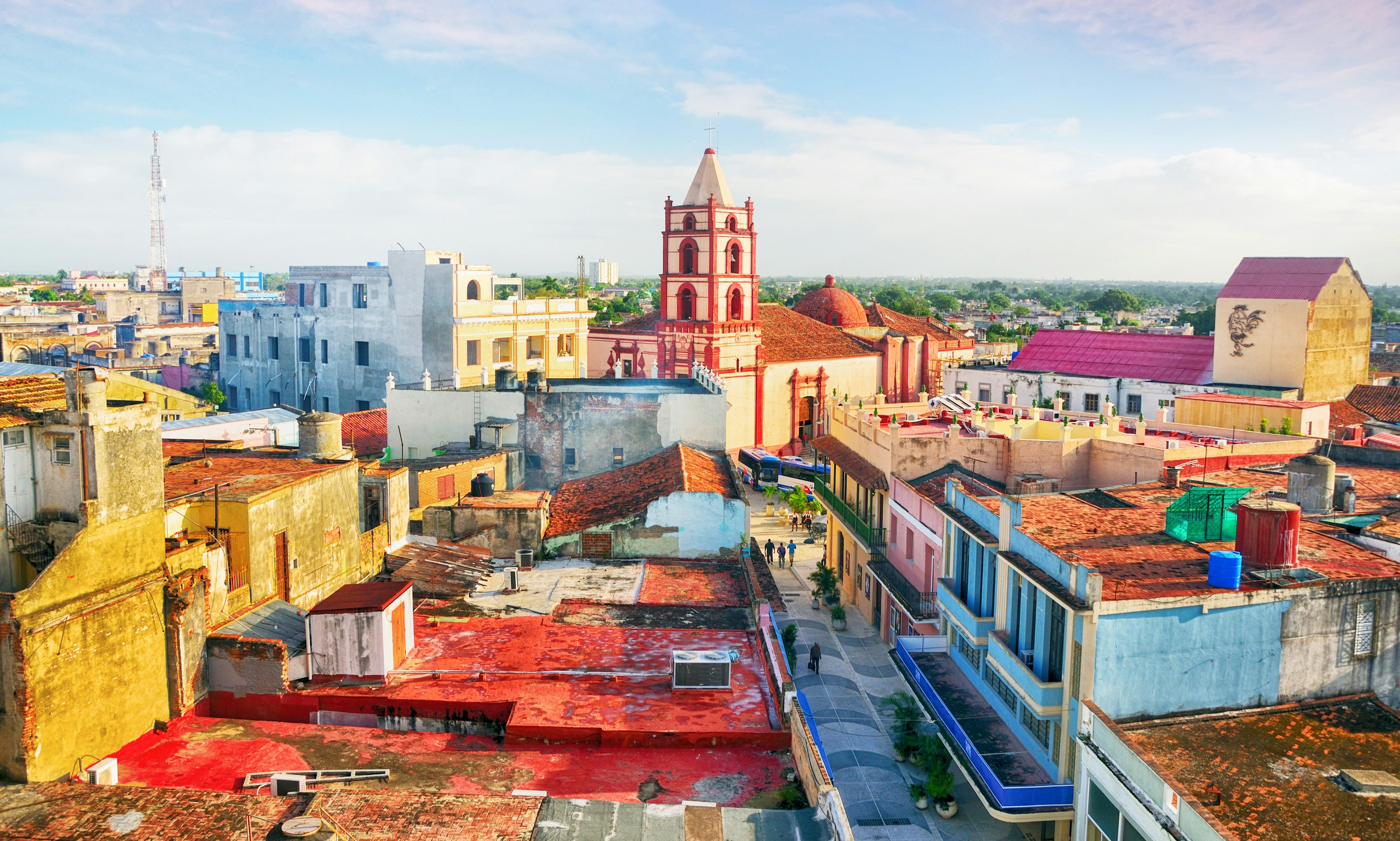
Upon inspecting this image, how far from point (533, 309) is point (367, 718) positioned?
37110mm

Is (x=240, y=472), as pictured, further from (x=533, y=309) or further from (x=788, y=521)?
(x=533, y=309)

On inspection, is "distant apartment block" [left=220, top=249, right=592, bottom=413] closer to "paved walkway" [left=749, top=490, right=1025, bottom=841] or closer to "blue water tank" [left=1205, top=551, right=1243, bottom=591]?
"paved walkway" [left=749, top=490, right=1025, bottom=841]

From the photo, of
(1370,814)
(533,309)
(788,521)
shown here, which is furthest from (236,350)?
(1370,814)

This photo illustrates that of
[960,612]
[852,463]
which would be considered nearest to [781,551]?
[852,463]

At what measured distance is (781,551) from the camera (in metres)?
36.4

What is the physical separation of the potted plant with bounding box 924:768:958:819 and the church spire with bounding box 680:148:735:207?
37671 mm

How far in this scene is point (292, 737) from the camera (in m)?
14.7

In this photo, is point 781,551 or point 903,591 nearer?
point 903,591

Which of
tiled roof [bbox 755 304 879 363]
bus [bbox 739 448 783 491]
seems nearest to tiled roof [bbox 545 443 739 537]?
bus [bbox 739 448 783 491]

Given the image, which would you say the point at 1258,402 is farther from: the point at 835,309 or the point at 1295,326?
the point at 835,309

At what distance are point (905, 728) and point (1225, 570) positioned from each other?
7987 millimetres

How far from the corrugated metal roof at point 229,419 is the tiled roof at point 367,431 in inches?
89.1

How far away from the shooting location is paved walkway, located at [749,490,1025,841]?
1838 centimetres

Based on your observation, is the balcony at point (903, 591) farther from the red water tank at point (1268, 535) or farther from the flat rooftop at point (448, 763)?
the flat rooftop at point (448, 763)
